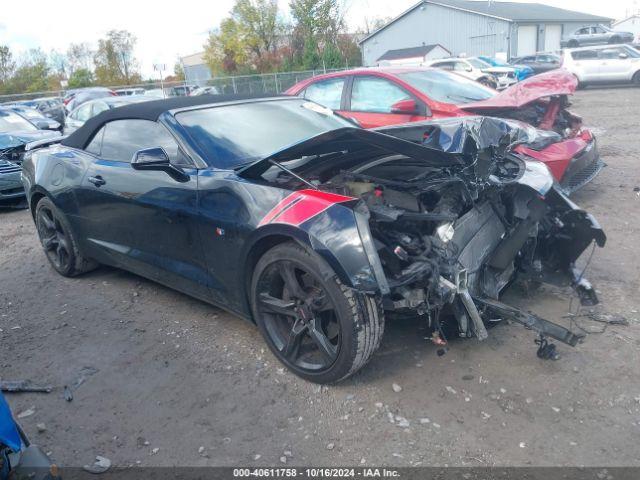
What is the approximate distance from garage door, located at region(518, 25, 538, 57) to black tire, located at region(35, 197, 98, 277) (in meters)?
39.9

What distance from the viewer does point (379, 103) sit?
22.8 ft

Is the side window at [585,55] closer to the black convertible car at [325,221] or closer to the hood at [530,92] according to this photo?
the hood at [530,92]

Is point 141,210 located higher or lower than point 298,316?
higher

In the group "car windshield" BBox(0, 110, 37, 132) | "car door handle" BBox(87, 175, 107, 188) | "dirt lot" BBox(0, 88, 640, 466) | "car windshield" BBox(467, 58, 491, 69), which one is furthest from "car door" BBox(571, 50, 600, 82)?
"car door handle" BBox(87, 175, 107, 188)

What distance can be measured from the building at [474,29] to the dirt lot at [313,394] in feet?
123

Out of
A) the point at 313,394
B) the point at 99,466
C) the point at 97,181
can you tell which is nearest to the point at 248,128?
the point at 97,181

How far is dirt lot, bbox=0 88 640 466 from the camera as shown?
2.70m

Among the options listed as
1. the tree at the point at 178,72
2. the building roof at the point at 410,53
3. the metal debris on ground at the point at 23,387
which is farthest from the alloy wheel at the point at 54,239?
the tree at the point at 178,72

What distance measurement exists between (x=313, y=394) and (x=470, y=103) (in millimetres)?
4584

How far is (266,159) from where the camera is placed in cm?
327

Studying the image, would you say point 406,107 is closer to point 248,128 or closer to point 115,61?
point 248,128

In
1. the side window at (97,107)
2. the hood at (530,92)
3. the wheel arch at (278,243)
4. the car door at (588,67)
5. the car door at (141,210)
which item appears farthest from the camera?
the car door at (588,67)

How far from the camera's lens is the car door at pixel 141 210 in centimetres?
371

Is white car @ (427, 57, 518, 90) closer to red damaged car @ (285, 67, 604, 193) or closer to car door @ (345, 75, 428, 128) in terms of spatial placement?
red damaged car @ (285, 67, 604, 193)
